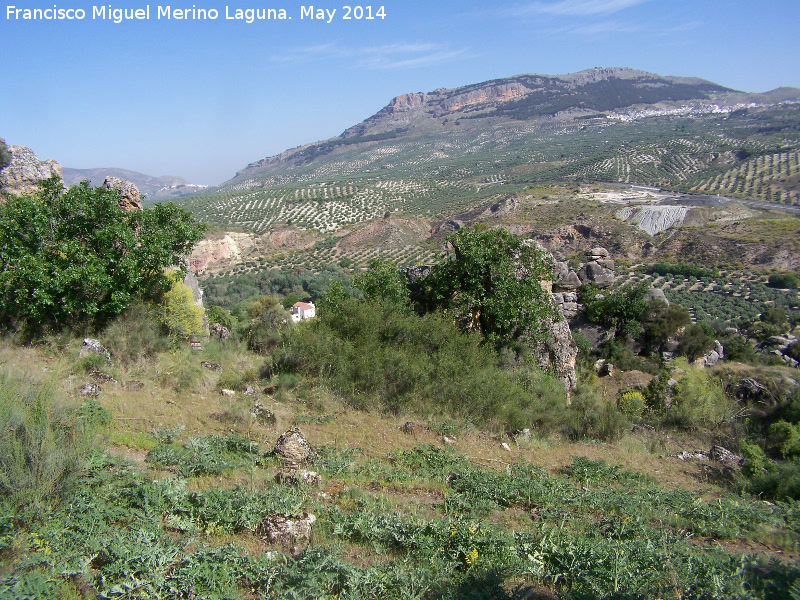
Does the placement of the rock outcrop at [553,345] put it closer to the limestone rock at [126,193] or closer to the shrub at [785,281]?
the limestone rock at [126,193]

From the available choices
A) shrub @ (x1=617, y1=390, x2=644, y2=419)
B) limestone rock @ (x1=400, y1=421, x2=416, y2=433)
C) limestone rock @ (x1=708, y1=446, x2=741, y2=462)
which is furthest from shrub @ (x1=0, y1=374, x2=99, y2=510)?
shrub @ (x1=617, y1=390, x2=644, y2=419)

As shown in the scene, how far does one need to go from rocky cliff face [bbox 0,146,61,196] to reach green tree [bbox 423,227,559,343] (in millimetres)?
11481

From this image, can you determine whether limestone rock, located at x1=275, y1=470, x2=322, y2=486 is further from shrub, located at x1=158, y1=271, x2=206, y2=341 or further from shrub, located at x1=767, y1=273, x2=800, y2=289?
shrub, located at x1=767, y1=273, x2=800, y2=289

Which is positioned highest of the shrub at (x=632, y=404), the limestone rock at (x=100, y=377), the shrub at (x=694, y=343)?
the limestone rock at (x=100, y=377)

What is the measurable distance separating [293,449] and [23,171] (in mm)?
14642

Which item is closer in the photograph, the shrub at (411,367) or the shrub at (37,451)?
the shrub at (37,451)

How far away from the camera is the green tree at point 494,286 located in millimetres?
10820

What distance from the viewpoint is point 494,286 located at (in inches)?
434

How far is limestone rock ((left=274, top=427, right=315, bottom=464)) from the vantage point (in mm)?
5293

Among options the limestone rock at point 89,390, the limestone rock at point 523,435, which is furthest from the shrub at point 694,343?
the limestone rock at point 89,390

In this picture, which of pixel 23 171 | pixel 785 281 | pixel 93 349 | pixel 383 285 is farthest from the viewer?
pixel 785 281

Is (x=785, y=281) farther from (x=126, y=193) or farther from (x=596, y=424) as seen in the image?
(x=126, y=193)

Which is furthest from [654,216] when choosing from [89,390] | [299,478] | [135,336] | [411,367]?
[89,390]

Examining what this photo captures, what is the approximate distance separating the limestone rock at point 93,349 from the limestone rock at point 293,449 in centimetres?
408
